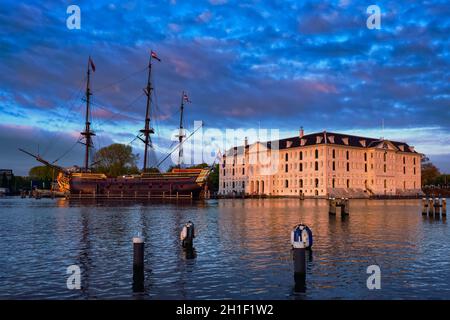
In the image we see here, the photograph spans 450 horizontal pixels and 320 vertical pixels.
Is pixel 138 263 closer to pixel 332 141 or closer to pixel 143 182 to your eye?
pixel 143 182

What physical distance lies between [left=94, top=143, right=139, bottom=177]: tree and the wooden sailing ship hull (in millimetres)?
18081

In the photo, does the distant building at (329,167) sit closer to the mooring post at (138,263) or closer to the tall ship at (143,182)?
the tall ship at (143,182)

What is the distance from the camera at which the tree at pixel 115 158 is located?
130m

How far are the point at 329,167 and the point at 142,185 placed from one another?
56.4 m

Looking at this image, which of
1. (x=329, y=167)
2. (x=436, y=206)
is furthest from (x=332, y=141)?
(x=436, y=206)

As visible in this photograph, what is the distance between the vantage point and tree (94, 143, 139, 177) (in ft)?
427

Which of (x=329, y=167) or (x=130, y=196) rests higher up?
(x=329, y=167)

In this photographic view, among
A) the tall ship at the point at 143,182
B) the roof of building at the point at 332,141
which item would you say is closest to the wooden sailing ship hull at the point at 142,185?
the tall ship at the point at 143,182

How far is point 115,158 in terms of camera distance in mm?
131875

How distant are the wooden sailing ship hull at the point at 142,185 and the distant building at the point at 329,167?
129 feet
